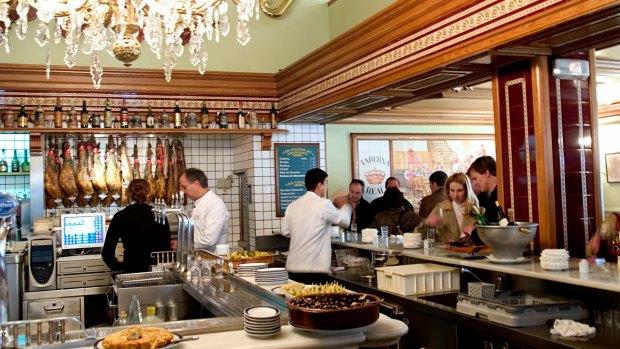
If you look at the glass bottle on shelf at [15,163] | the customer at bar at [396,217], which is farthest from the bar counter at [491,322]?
the glass bottle on shelf at [15,163]

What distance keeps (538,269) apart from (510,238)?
0.28 meters

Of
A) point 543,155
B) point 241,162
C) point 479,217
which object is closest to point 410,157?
point 241,162

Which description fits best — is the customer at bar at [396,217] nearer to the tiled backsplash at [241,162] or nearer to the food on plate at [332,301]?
the tiled backsplash at [241,162]

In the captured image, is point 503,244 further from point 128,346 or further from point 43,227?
point 43,227

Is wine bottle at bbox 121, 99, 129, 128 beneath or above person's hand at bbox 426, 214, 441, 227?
above

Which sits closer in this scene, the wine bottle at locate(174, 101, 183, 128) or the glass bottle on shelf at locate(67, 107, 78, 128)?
the glass bottle on shelf at locate(67, 107, 78, 128)

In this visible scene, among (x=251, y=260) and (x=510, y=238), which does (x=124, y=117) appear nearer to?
(x=251, y=260)

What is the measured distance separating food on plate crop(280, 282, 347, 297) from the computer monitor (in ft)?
13.0

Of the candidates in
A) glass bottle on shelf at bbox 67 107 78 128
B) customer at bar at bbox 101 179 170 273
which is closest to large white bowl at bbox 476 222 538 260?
customer at bar at bbox 101 179 170 273

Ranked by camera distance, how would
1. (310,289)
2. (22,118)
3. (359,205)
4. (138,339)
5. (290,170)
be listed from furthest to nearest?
(359,205)
(290,170)
(22,118)
(310,289)
(138,339)

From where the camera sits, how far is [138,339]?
2365 mm

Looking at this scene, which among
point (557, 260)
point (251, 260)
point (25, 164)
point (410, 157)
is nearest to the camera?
point (557, 260)

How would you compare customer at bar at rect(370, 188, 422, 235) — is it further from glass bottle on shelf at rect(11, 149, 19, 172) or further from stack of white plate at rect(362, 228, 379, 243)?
glass bottle on shelf at rect(11, 149, 19, 172)

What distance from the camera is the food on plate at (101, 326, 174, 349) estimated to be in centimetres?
234
